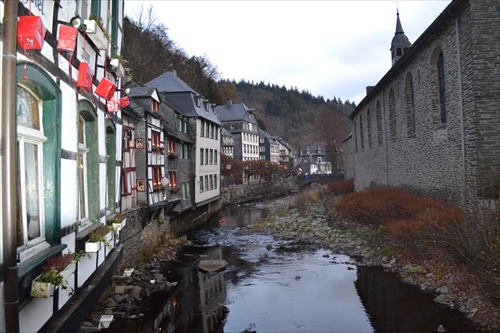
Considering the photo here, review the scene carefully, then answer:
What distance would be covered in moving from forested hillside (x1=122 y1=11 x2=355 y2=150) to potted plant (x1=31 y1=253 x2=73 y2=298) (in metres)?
7.85

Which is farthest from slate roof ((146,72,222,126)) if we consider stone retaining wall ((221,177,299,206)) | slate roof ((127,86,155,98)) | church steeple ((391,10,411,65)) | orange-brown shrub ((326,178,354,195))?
church steeple ((391,10,411,65))

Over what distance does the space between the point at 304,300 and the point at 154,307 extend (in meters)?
3.96

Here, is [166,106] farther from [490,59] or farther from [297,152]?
[297,152]

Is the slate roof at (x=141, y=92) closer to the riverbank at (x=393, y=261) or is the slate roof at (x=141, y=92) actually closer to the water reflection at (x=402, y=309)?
the riverbank at (x=393, y=261)

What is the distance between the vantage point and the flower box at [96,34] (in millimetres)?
5082

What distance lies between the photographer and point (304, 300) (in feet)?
33.1

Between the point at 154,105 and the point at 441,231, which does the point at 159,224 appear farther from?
the point at 441,231

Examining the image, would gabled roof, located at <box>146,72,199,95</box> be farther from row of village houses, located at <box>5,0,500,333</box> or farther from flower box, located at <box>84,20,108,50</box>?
flower box, located at <box>84,20,108,50</box>

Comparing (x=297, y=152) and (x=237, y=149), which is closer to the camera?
(x=237, y=149)

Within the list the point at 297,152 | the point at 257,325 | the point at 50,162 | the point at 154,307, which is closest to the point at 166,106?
the point at 154,307

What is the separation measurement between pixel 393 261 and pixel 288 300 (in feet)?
15.0

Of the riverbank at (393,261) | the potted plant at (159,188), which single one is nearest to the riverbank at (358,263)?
the riverbank at (393,261)

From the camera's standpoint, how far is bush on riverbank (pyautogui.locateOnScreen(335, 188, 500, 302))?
293 inches

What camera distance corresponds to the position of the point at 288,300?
1012cm
